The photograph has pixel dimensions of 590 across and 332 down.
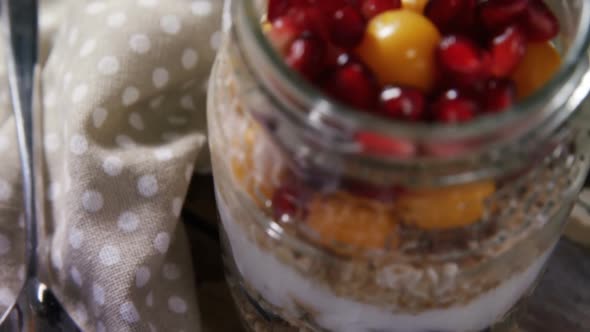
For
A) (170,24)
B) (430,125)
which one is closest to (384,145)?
(430,125)

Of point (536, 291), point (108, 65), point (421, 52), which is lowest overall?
point (536, 291)

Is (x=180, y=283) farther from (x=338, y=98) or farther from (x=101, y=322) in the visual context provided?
(x=338, y=98)

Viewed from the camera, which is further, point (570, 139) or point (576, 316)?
Answer: point (576, 316)

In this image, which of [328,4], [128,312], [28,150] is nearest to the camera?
[328,4]

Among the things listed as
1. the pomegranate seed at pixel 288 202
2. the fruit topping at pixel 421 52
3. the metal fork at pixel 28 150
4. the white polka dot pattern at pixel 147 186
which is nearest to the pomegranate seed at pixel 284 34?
the fruit topping at pixel 421 52

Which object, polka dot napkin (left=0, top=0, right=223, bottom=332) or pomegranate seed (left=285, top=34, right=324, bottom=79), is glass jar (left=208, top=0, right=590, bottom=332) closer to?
pomegranate seed (left=285, top=34, right=324, bottom=79)

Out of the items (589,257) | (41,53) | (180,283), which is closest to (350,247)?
(180,283)

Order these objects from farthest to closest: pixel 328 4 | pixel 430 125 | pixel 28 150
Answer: pixel 28 150 → pixel 328 4 → pixel 430 125

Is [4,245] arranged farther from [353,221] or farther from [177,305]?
[353,221]
